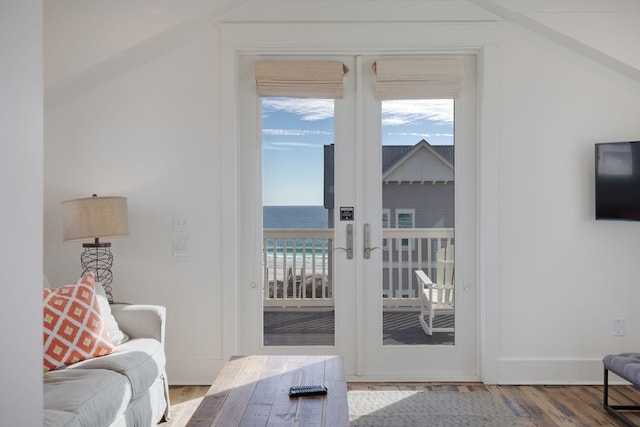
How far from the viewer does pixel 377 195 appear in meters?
3.77

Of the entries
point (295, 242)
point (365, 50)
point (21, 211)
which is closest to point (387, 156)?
point (365, 50)

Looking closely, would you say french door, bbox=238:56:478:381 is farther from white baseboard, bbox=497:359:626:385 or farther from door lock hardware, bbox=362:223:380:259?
white baseboard, bbox=497:359:626:385

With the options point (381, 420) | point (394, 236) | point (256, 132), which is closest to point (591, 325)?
point (394, 236)

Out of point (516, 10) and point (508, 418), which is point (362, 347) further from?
point (516, 10)

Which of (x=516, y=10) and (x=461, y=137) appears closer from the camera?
(x=516, y=10)

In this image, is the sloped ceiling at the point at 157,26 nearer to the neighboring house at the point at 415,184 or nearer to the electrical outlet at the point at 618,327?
the neighboring house at the point at 415,184

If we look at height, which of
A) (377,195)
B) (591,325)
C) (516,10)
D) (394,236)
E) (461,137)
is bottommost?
(591,325)

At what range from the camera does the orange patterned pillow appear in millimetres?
2523

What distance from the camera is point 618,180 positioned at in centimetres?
345

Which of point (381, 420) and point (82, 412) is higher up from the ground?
point (82, 412)

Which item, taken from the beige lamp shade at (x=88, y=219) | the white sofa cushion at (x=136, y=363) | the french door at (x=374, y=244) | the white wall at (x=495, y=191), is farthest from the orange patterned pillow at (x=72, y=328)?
the french door at (x=374, y=244)

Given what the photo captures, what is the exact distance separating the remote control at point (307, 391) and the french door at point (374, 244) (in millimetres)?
1536

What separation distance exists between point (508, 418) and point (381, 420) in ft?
2.44

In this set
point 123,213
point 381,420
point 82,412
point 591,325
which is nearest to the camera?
point 82,412
